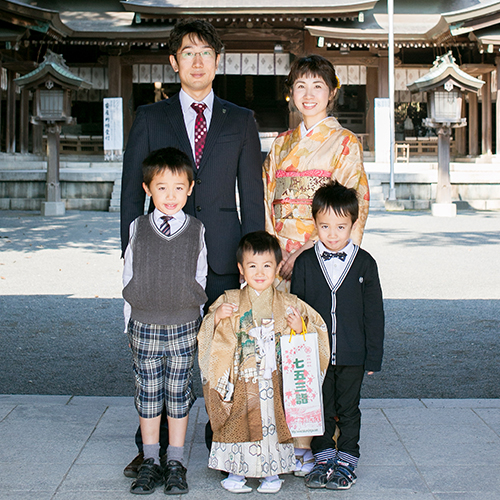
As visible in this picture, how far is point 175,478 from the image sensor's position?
7.93 feet

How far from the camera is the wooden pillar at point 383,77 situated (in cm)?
1667

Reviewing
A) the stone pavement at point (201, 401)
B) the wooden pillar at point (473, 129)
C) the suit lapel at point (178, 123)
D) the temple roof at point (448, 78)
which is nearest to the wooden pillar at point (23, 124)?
the stone pavement at point (201, 401)

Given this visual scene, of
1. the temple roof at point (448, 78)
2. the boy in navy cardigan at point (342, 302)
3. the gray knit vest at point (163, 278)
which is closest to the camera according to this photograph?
the gray knit vest at point (163, 278)

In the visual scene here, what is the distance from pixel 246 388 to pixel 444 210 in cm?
1108

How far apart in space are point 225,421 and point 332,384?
511mm

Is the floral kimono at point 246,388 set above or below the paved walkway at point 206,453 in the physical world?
above

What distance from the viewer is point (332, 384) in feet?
8.82

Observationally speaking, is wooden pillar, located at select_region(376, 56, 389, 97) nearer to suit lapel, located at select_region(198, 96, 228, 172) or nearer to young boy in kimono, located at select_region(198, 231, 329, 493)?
suit lapel, located at select_region(198, 96, 228, 172)

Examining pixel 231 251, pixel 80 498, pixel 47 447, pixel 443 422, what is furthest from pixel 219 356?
pixel 443 422

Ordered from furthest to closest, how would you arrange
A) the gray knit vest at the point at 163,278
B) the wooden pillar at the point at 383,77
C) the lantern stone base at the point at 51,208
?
1. the wooden pillar at the point at 383,77
2. the lantern stone base at the point at 51,208
3. the gray knit vest at the point at 163,278

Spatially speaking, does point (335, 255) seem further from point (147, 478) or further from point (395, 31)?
point (395, 31)

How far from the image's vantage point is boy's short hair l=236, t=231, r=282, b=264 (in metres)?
2.49

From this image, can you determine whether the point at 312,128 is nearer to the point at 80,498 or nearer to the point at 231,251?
the point at 231,251

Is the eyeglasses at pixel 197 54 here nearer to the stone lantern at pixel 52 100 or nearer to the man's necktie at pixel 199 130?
the man's necktie at pixel 199 130
